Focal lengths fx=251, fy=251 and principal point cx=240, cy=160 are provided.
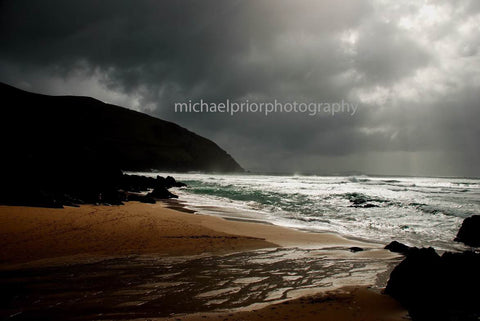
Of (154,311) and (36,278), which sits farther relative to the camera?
(36,278)

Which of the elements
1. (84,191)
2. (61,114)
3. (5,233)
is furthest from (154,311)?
(61,114)

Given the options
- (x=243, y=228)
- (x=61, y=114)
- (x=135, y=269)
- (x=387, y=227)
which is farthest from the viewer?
(x=61, y=114)

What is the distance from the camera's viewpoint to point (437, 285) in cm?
432

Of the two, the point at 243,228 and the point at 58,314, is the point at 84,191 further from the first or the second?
the point at 58,314

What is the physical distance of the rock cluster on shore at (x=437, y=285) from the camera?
4017mm

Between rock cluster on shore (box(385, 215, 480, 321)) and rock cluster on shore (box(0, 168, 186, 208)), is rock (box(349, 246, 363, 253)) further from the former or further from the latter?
rock cluster on shore (box(0, 168, 186, 208))

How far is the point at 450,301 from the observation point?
417 centimetres

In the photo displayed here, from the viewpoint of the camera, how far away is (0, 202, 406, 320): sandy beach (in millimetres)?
3945

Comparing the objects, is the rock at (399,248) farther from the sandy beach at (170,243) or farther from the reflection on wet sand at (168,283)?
the reflection on wet sand at (168,283)

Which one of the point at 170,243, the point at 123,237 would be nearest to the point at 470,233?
the point at 170,243

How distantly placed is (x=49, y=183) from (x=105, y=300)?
716 inches

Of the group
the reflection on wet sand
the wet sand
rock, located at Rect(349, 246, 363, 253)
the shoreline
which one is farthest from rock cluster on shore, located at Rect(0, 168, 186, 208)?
rock, located at Rect(349, 246, 363, 253)

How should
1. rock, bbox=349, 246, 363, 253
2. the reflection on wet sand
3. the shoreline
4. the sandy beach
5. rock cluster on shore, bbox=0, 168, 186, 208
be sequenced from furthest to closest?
rock cluster on shore, bbox=0, 168, 186, 208 < rock, bbox=349, 246, 363, 253 < the shoreline < the sandy beach < the reflection on wet sand

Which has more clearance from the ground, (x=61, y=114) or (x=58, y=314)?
(x=61, y=114)
